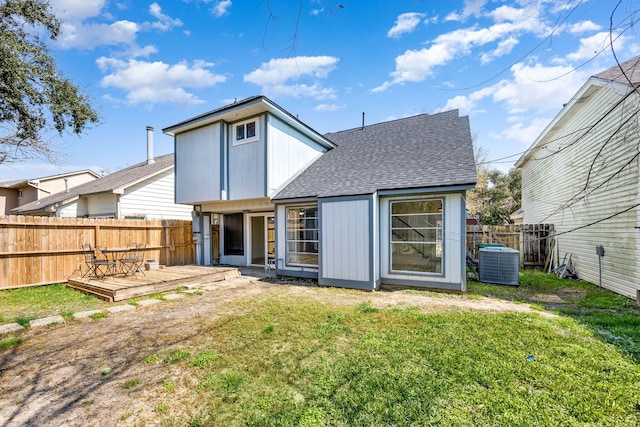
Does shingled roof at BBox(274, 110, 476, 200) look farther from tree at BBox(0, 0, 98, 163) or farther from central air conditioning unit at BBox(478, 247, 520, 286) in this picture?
tree at BBox(0, 0, 98, 163)

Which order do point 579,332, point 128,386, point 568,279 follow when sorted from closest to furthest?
point 128,386
point 579,332
point 568,279

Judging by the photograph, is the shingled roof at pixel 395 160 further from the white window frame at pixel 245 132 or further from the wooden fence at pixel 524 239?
the wooden fence at pixel 524 239

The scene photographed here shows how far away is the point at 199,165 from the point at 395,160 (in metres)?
6.75

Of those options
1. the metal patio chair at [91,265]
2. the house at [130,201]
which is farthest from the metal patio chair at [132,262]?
the house at [130,201]

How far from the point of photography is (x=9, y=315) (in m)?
5.11

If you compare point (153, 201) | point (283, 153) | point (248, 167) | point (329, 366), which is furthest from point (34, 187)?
point (329, 366)

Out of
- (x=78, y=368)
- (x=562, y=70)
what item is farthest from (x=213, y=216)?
(x=562, y=70)

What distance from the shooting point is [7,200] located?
21.9 metres

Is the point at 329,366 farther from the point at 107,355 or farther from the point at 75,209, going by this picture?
the point at 75,209

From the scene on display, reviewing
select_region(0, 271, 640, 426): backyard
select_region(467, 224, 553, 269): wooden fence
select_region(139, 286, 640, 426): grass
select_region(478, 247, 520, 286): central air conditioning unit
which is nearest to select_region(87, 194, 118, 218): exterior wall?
select_region(0, 271, 640, 426): backyard

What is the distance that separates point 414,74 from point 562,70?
5.12 feet

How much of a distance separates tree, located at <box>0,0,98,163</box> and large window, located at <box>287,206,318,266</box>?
787 cm

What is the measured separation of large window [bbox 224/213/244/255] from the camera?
11062mm

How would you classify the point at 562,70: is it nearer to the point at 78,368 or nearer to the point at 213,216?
the point at 78,368
